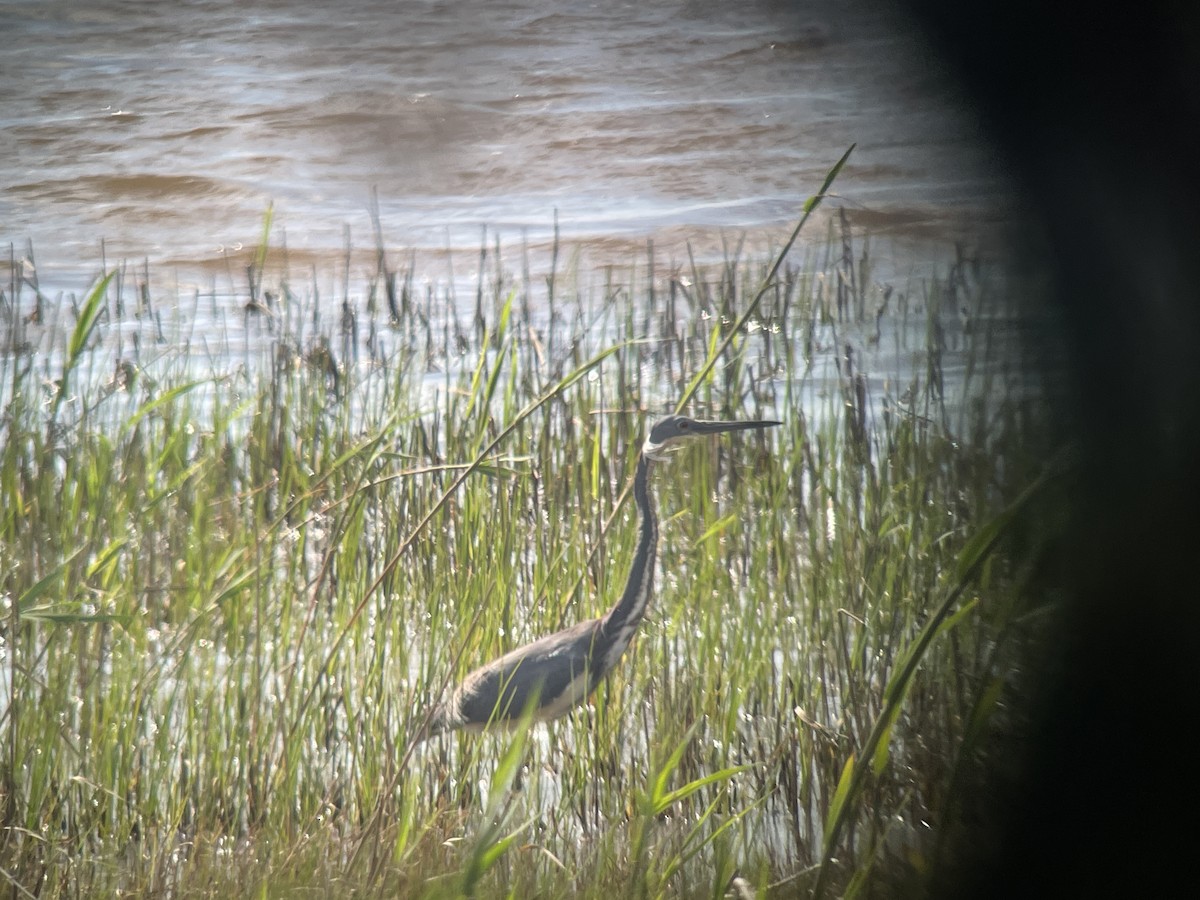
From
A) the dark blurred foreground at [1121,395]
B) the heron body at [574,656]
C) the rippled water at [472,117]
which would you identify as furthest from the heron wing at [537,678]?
the dark blurred foreground at [1121,395]

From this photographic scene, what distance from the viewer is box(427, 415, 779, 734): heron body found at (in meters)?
2.07

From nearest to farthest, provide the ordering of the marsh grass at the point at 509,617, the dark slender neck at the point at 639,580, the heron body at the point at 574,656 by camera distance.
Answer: the marsh grass at the point at 509,617 < the heron body at the point at 574,656 < the dark slender neck at the point at 639,580

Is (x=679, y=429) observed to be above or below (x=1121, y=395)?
below


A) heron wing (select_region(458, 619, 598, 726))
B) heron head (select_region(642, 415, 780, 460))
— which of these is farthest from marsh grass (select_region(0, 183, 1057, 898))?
heron head (select_region(642, 415, 780, 460))

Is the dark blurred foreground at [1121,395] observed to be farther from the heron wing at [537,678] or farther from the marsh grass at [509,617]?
the heron wing at [537,678]

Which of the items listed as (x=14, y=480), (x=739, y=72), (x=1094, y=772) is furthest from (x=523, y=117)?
(x=14, y=480)

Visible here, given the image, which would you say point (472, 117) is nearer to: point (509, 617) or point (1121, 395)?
point (1121, 395)

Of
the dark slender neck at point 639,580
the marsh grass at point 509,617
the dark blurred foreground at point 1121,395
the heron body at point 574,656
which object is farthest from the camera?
the dark slender neck at point 639,580

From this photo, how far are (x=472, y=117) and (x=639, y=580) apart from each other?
137 cm

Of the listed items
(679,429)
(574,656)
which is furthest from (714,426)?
(574,656)

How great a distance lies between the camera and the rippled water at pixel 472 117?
1.01 m

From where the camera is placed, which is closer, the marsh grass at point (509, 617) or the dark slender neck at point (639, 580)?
the marsh grass at point (509, 617)

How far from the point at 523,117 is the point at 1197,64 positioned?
954 millimetres

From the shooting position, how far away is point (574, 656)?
2088 millimetres
